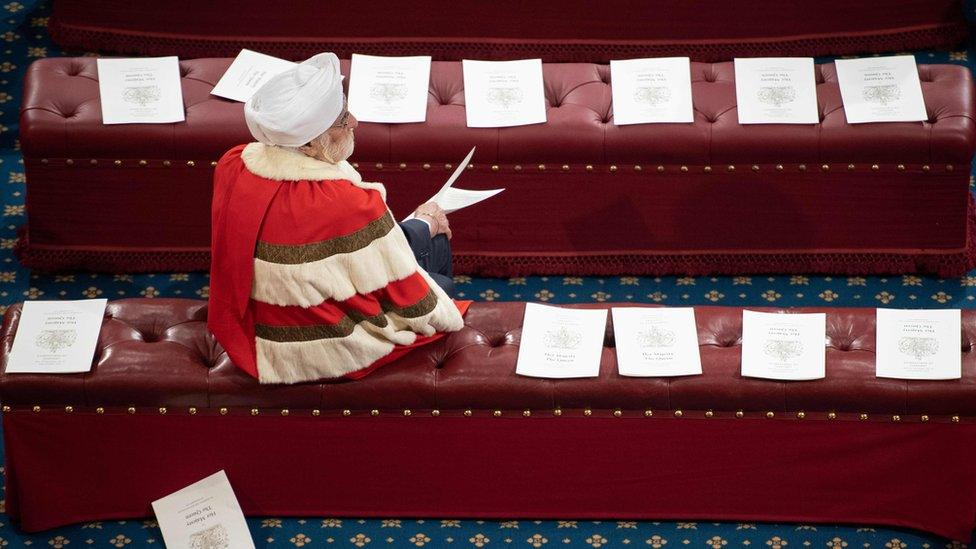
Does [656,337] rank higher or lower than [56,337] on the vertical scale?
lower

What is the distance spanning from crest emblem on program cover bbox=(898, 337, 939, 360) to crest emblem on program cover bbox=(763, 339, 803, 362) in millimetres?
295

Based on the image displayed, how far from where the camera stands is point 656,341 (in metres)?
3.98

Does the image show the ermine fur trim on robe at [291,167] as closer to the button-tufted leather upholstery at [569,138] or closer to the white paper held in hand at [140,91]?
the button-tufted leather upholstery at [569,138]

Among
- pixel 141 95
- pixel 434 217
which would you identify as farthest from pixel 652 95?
pixel 141 95

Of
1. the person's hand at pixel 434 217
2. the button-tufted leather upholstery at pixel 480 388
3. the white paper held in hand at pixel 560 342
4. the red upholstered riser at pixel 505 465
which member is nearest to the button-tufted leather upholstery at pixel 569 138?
the person's hand at pixel 434 217

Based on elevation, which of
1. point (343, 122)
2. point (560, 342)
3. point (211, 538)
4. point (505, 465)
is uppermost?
point (343, 122)

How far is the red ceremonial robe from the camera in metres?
3.73

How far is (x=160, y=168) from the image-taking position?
16.0 ft

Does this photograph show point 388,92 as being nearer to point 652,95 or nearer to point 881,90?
point 652,95

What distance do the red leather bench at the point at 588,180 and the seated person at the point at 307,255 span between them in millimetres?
1026

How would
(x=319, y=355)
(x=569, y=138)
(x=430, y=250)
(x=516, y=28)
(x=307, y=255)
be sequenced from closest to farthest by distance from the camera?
1. (x=307, y=255)
2. (x=319, y=355)
3. (x=430, y=250)
4. (x=569, y=138)
5. (x=516, y=28)

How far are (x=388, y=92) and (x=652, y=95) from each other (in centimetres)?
97

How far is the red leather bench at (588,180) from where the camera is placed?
4.82m

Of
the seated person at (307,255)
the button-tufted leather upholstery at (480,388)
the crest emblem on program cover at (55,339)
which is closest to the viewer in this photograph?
the seated person at (307,255)
